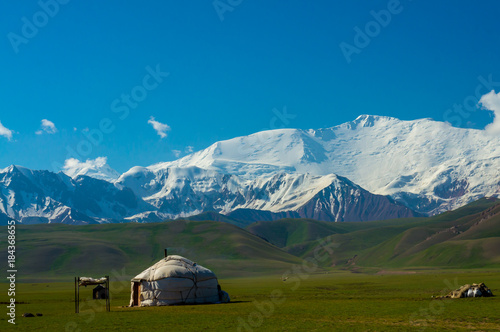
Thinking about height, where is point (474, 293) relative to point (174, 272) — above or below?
below

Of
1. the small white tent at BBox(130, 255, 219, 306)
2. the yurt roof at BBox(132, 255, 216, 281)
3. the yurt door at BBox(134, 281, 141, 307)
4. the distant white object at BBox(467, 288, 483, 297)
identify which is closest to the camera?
the distant white object at BBox(467, 288, 483, 297)

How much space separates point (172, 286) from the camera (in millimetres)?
69375

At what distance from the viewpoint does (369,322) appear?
44.9 meters

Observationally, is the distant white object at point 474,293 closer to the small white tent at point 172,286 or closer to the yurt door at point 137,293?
the small white tent at point 172,286

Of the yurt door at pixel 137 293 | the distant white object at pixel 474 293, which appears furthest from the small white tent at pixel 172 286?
the distant white object at pixel 474 293

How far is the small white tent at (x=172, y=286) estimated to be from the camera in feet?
228

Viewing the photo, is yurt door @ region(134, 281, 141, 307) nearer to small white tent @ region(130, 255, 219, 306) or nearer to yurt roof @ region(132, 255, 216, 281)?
small white tent @ region(130, 255, 219, 306)

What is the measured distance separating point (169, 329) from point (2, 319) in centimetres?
2072

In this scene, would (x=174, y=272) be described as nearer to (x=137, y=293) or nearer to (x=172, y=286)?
(x=172, y=286)

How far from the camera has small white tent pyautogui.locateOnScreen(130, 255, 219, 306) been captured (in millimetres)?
69375

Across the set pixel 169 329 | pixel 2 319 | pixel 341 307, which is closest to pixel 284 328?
pixel 169 329

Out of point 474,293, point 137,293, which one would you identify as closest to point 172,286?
point 137,293

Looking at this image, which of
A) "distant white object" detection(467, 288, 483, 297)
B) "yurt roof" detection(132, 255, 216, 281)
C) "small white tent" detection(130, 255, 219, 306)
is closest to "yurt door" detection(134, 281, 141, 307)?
"small white tent" detection(130, 255, 219, 306)

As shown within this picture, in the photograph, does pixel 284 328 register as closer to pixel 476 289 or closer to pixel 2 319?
pixel 2 319
